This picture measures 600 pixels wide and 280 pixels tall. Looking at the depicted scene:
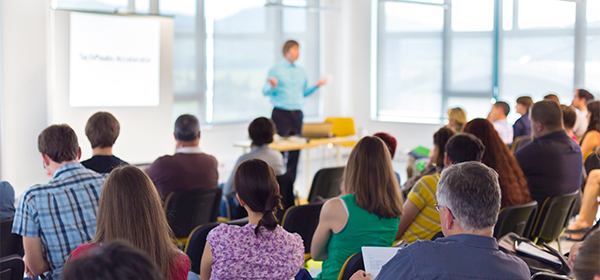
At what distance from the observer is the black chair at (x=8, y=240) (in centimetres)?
254

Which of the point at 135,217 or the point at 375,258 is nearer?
the point at 135,217

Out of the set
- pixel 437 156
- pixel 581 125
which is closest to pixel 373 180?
pixel 437 156

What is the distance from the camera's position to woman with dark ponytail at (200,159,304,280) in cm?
200

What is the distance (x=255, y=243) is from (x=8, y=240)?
1.35 metres

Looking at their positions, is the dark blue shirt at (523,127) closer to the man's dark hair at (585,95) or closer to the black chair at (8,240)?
the man's dark hair at (585,95)

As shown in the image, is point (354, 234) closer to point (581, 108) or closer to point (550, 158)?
point (550, 158)

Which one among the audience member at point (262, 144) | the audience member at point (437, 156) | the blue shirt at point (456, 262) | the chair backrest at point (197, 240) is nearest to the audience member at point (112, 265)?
the blue shirt at point (456, 262)

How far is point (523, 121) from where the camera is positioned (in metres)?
6.09

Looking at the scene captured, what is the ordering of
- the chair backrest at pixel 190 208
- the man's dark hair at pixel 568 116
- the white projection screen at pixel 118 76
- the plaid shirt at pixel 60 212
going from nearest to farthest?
the plaid shirt at pixel 60 212
the chair backrest at pixel 190 208
the man's dark hair at pixel 568 116
the white projection screen at pixel 118 76

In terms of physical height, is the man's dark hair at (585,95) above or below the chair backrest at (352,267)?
above

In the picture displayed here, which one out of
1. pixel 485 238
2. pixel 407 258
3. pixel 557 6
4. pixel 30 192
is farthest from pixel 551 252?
pixel 557 6

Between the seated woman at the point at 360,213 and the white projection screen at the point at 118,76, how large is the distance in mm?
4005

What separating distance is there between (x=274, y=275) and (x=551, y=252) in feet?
3.83

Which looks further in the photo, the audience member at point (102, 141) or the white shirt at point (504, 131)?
the white shirt at point (504, 131)
